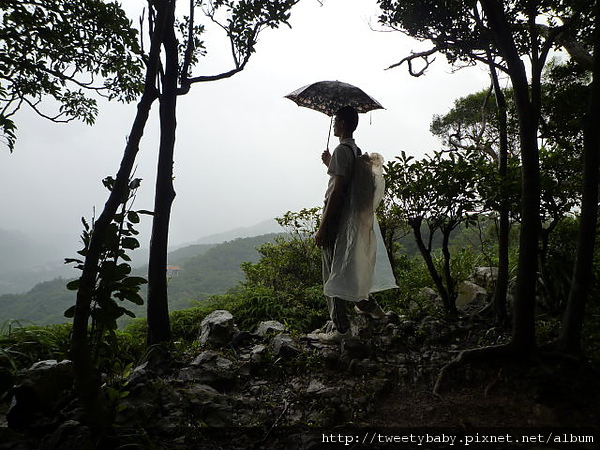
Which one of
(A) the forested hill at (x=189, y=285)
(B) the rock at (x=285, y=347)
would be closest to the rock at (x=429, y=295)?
(B) the rock at (x=285, y=347)

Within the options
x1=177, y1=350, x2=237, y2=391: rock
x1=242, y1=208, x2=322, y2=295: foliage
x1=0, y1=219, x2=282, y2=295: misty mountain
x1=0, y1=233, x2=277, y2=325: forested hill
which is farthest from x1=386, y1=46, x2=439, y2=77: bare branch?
x1=0, y1=219, x2=282, y2=295: misty mountain

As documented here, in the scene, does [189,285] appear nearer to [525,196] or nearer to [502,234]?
[502,234]

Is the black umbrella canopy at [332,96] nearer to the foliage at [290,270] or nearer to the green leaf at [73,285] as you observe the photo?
the foliage at [290,270]

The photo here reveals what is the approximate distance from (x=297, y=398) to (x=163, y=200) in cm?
248

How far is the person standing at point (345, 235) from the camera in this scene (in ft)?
11.1

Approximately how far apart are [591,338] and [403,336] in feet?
5.53

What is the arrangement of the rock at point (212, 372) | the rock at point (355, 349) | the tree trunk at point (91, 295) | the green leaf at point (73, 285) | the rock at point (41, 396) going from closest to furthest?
the tree trunk at point (91, 295) → the green leaf at point (73, 285) → the rock at point (41, 396) → the rock at point (212, 372) → the rock at point (355, 349)

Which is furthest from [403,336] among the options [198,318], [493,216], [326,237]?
[198,318]

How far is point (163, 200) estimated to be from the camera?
3541 millimetres

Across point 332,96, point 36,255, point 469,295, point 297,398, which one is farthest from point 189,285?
point 36,255

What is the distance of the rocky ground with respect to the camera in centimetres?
200

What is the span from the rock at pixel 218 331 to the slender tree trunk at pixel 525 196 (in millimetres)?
2972

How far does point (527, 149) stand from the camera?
2580 millimetres

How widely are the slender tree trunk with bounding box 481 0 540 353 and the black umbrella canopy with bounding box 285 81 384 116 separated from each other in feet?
4.90
